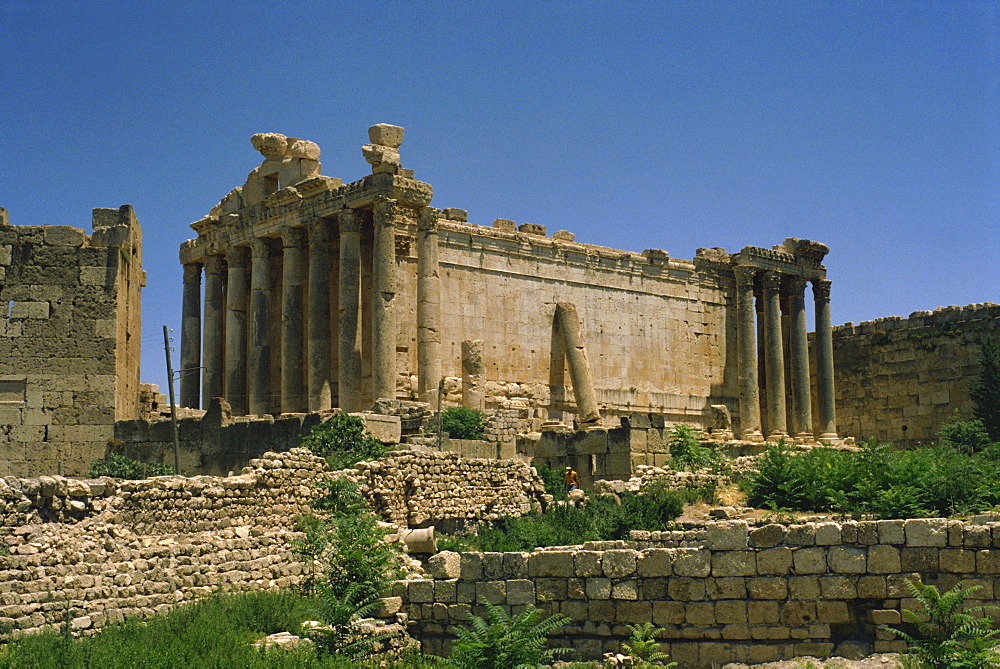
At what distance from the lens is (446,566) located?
14789mm

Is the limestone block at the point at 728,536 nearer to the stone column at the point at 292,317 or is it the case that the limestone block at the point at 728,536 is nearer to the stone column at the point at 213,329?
the stone column at the point at 292,317

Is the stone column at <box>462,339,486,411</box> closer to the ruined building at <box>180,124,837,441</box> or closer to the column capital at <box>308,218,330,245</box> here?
the ruined building at <box>180,124,837,441</box>

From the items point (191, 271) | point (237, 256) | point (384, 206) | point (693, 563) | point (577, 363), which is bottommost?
point (693, 563)

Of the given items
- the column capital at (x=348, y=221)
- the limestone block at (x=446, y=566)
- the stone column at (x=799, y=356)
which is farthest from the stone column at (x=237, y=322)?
the limestone block at (x=446, y=566)

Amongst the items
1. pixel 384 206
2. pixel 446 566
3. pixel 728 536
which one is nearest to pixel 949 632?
pixel 728 536

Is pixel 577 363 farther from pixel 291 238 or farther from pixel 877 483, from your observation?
pixel 877 483

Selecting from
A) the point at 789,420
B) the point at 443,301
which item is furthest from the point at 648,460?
the point at 789,420

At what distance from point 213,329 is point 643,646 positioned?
1099 inches

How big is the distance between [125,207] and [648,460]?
1183 cm

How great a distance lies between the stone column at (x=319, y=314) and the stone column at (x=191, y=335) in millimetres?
5978

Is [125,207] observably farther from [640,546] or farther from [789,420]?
[789,420]

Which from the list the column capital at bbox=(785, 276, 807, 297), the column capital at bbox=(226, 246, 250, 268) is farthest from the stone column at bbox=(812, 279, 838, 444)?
the column capital at bbox=(226, 246, 250, 268)

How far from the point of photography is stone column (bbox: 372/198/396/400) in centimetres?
3225

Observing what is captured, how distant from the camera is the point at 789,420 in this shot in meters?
42.9
